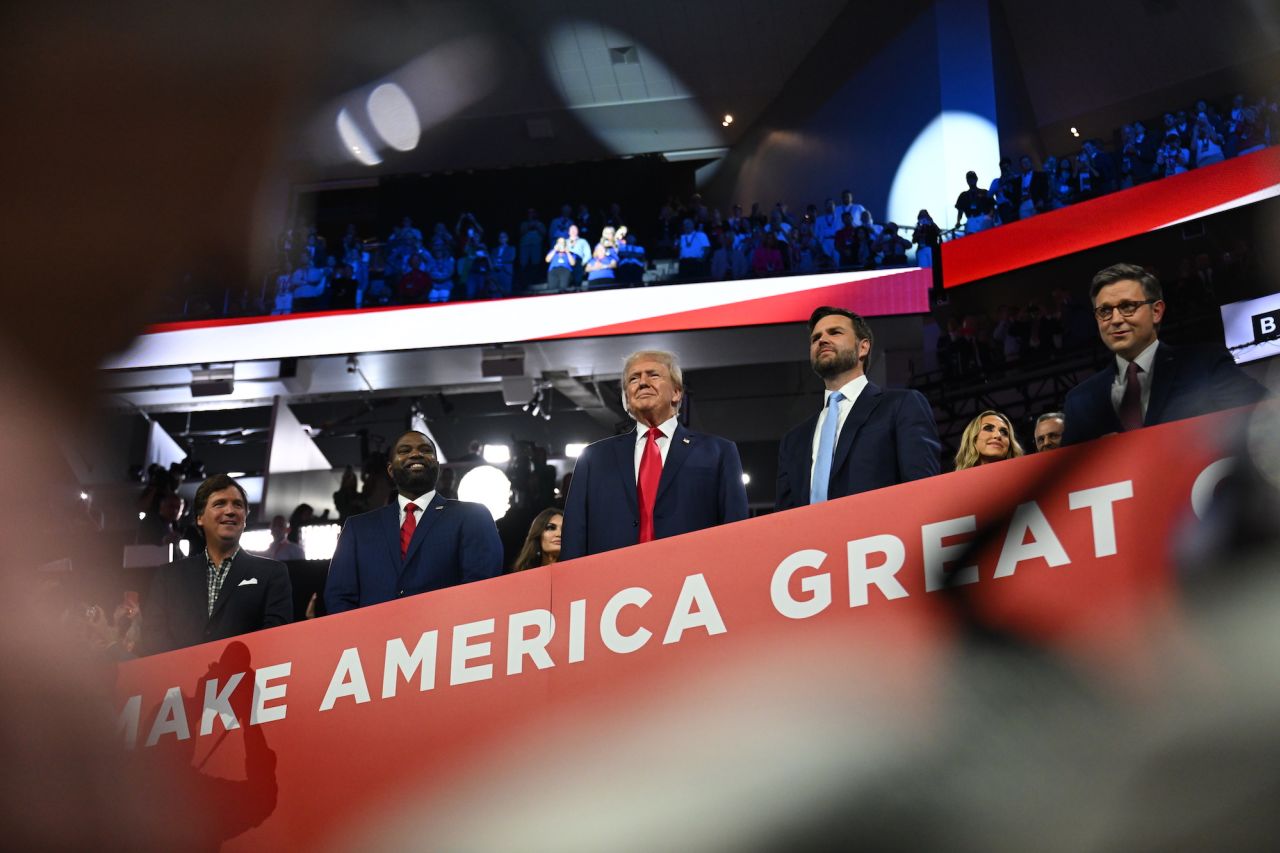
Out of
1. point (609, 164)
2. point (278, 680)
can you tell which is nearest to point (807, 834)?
point (278, 680)

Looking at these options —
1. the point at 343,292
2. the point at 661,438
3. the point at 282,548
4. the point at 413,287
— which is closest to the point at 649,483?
the point at 661,438

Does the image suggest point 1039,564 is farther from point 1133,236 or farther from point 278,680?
point 1133,236

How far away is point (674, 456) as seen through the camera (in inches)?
131

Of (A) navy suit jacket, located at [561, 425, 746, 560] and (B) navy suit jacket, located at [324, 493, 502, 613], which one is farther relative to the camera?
(B) navy suit jacket, located at [324, 493, 502, 613]

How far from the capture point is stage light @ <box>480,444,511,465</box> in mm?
12032

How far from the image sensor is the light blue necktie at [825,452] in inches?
126

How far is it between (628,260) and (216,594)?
860 cm

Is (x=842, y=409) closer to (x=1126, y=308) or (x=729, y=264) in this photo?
(x=1126, y=308)

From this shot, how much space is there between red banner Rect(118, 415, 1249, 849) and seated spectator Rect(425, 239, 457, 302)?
30.8 feet

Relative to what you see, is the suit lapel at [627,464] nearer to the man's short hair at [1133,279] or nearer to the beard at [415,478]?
the beard at [415,478]

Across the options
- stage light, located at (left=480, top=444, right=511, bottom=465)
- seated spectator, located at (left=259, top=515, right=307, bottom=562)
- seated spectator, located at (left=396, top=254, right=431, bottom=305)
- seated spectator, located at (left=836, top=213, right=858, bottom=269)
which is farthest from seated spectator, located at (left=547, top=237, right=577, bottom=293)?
seated spectator, located at (left=259, top=515, right=307, bottom=562)

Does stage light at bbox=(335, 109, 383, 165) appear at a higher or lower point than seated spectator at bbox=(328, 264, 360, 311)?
higher

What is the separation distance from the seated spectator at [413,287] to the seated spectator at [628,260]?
1.94 metres

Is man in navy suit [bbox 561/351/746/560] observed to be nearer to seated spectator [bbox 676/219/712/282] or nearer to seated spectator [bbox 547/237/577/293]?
seated spectator [bbox 676/219/712/282]
